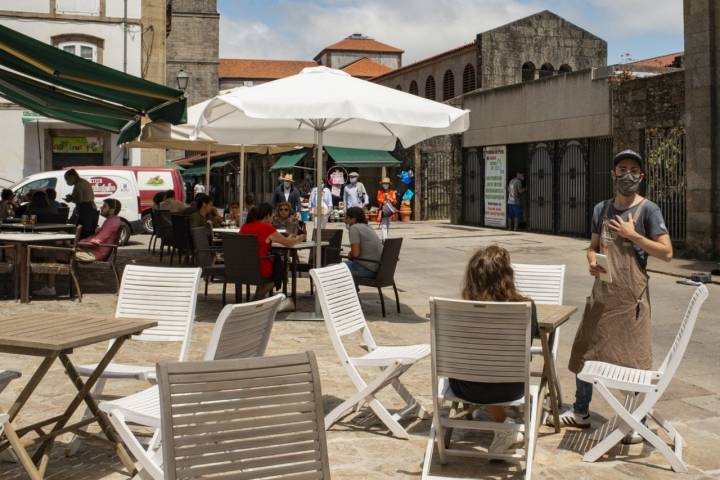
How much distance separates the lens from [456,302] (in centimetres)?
441

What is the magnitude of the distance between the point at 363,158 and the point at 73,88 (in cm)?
2546

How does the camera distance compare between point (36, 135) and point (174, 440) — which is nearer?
point (174, 440)

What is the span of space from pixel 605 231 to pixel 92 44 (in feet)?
88.4

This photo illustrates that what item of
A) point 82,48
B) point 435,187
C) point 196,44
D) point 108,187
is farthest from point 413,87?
point 196,44

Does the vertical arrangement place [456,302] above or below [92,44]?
below

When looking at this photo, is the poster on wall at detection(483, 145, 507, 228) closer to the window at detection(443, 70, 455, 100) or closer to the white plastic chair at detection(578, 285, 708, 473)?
the window at detection(443, 70, 455, 100)

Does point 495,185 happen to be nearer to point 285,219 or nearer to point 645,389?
point 285,219

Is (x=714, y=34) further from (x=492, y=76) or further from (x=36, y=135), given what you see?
(x=36, y=135)

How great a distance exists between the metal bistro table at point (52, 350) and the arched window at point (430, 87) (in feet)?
124

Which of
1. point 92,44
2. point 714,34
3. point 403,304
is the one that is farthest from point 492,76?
point 403,304

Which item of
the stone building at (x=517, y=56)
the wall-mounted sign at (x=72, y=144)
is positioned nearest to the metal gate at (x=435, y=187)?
the stone building at (x=517, y=56)

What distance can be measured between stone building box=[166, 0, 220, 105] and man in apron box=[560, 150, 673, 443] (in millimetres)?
67327

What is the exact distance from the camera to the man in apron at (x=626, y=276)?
5.18 m

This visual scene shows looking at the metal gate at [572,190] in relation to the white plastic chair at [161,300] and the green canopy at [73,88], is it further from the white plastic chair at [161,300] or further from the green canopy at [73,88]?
the white plastic chair at [161,300]
